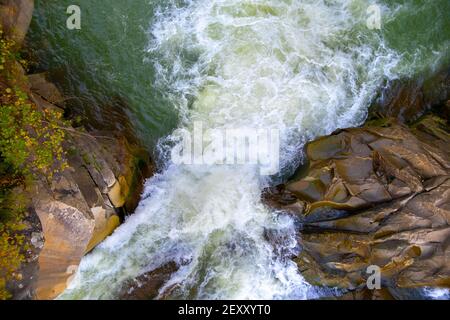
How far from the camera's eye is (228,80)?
10.3 metres

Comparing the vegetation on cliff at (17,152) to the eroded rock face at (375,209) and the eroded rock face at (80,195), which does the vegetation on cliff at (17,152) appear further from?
the eroded rock face at (375,209)

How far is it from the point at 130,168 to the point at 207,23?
429 cm

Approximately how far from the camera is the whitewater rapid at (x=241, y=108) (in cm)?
921

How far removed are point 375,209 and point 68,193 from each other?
21.2 feet

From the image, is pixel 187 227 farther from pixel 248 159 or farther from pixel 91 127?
pixel 91 127

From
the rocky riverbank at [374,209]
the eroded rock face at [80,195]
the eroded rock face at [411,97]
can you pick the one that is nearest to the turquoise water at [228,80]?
the eroded rock face at [411,97]

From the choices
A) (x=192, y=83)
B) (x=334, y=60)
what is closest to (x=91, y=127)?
(x=192, y=83)

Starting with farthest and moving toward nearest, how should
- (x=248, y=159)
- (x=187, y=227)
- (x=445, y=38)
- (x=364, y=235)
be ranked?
1. (x=445, y=38)
2. (x=248, y=159)
3. (x=187, y=227)
4. (x=364, y=235)

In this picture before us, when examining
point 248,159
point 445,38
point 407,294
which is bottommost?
point 407,294

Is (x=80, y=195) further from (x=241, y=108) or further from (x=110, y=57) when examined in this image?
(x=241, y=108)

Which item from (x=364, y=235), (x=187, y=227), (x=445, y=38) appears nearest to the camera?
(x=364, y=235)

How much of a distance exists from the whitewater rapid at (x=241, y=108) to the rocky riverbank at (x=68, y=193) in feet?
1.96

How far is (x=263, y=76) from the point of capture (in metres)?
10.4

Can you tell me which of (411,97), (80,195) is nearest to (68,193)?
(80,195)
